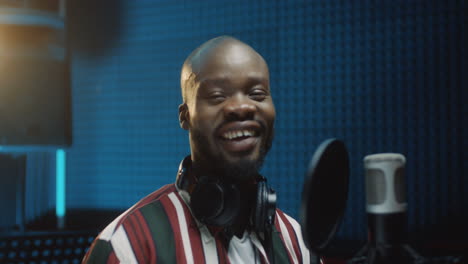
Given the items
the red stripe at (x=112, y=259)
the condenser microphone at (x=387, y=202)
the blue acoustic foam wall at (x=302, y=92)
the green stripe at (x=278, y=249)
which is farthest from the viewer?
the blue acoustic foam wall at (x=302, y=92)

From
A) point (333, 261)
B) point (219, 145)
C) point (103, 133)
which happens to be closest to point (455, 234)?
point (333, 261)

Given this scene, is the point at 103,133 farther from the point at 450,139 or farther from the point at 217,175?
the point at 450,139

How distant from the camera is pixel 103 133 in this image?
6.87ft

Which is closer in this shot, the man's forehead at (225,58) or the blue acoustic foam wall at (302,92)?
the man's forehead at (225,58)

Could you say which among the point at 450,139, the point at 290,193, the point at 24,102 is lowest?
the point at 290,193

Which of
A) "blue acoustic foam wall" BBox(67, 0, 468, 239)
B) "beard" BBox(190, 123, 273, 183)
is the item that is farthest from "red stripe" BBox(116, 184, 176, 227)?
"blue acoustic foam wall" BBox(67, 0, 468, 239)

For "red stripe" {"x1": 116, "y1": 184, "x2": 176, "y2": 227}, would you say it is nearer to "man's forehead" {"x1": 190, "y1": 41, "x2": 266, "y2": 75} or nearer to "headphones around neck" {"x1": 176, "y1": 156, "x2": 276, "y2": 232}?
"headphones around neck" {"x1": 176, "y1": 156, "x2": 276, "y2": 232}

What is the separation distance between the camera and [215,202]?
80cm

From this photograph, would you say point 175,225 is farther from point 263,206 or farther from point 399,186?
point 399,186

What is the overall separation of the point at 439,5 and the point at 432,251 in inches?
37.3

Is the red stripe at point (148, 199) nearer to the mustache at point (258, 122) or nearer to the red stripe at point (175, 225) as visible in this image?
the red stripe at point (175, 225)

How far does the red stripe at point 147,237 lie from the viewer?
80cm

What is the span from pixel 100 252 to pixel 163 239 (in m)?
0.12

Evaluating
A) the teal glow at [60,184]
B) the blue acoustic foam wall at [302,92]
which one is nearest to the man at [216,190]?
the blue acoustic foam wall at [302,92]
